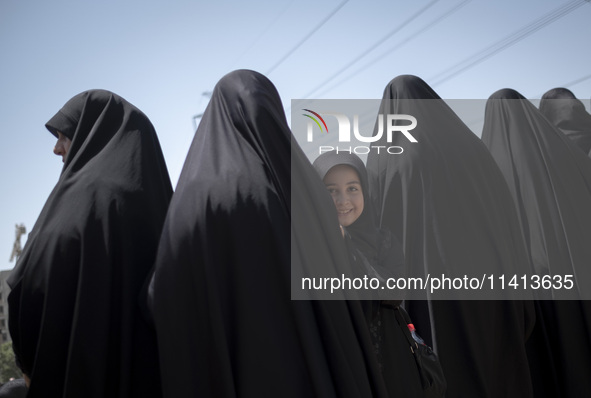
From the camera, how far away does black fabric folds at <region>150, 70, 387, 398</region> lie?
5.24 feet

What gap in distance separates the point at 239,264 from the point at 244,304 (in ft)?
0.36

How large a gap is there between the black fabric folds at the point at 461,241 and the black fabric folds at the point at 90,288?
130 cm

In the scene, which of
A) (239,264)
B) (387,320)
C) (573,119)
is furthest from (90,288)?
(573,119)

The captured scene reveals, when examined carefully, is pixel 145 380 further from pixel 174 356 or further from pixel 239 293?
pixel 239 293

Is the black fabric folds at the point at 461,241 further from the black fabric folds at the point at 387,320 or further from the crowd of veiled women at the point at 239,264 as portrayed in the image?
the black fabric folds at the point at 387,320

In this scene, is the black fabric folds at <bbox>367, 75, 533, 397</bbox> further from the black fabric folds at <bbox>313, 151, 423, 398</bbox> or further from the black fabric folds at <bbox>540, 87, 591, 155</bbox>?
the black fabric folds at <bbox>540, 87, 591, 155</bbox>

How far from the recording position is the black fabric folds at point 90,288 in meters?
1.85

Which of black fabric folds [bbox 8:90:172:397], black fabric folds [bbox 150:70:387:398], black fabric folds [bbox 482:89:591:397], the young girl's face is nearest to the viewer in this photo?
black fabric folds [bbox 150:70:387:398]

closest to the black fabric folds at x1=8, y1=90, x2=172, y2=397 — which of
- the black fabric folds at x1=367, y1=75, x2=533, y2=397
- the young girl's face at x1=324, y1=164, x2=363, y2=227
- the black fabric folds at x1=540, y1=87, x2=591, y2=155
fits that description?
the young girl's face at x1=324, y1=164, x2=363, y2=227

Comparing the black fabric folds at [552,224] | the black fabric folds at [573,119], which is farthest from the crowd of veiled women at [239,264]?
the black fabric folds at [573,119]

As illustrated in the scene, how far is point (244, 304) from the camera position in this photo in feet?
5.34

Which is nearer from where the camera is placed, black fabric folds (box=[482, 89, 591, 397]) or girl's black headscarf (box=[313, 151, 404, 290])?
girl's black headscarf (box=[313, 151, 404, 290])

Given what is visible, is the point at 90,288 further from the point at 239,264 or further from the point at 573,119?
the point at 573,119

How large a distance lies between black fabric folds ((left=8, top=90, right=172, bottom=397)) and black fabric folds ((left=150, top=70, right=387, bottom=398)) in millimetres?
257
